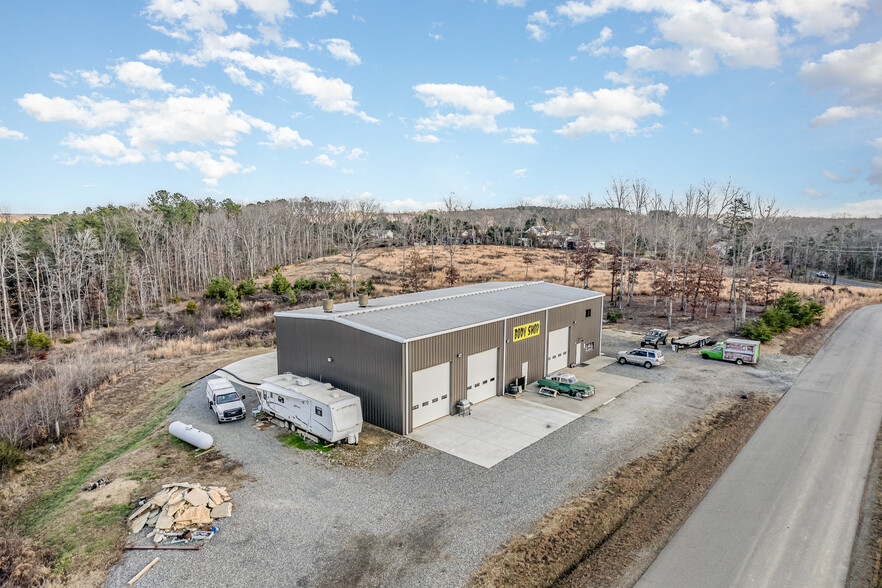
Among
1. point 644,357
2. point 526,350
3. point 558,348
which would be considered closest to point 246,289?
point 558,348

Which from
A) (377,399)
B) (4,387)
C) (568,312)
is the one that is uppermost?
(568,312)

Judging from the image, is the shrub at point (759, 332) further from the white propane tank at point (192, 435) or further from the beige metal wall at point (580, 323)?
the white propane tank at point (192, 435)

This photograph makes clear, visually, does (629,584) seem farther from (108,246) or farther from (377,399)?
(108,246)

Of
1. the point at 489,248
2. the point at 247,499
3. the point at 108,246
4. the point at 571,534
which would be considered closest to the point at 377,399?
the point at 247,499

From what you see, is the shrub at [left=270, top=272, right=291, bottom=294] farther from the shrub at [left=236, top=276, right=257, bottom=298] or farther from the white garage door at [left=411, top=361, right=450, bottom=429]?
the white garage door at [left=411, top=361, right=450, bottom=429]

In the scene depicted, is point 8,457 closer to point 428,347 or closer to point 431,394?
point 431,394
